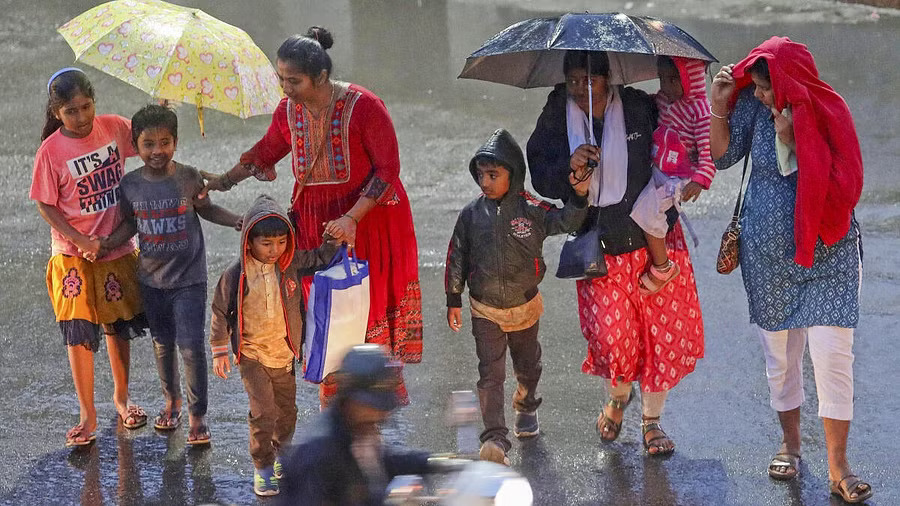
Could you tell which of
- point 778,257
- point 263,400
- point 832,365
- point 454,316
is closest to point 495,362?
point 454,316

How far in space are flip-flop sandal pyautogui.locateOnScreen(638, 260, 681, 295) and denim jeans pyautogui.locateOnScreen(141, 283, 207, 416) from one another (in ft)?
6.47

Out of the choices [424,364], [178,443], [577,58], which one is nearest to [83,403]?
[178,443]

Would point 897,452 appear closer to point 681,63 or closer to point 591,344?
point 591,344

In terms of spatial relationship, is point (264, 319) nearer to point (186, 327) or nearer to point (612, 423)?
point (186, 327)

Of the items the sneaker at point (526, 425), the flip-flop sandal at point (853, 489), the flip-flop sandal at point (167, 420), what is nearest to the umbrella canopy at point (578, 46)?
the sneaker at point (526, 425)

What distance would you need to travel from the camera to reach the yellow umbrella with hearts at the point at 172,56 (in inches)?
193

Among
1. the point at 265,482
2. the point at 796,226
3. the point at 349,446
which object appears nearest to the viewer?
the point at 349,446

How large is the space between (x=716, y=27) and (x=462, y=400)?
32.6 feet

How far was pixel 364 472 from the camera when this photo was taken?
3.34 meters

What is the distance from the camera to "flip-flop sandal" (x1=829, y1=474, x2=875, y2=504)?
462 cm

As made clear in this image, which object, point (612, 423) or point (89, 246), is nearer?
point (89, 246)

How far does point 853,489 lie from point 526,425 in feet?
4.74

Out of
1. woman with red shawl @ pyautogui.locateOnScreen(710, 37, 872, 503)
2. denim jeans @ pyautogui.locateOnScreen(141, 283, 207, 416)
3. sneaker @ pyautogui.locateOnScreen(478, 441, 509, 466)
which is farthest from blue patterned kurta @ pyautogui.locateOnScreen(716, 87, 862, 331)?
denim jeans @ pyautogui.locateOnScreen(141, 283, 207, 416)

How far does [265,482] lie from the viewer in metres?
4.85
